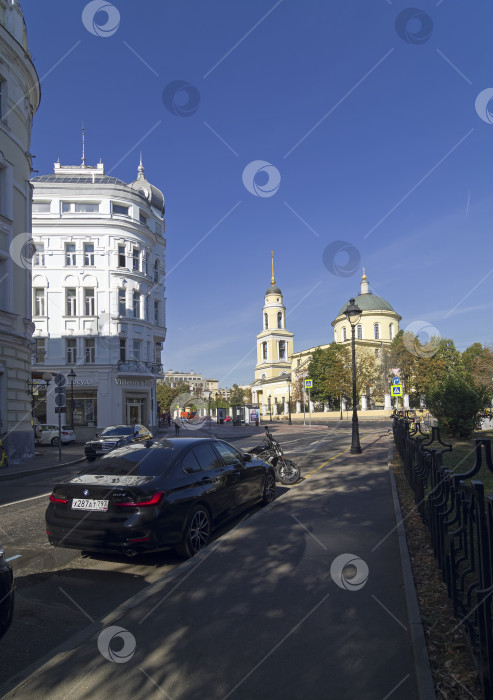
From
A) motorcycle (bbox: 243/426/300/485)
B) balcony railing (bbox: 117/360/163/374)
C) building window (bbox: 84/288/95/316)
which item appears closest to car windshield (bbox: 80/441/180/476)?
motorcycle (bbox: 243/426/300/485)

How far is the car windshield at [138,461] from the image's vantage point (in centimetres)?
614

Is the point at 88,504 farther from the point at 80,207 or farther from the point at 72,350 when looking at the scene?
the point at 80,207

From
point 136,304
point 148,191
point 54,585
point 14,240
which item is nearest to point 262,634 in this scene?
point 54,585

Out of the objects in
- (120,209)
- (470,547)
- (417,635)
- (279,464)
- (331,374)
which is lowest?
(417,635)

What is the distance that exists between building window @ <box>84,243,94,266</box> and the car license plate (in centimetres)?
3690

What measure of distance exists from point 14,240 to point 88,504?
55.5 feet

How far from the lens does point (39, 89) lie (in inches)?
870

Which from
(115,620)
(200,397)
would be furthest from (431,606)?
(200,397)

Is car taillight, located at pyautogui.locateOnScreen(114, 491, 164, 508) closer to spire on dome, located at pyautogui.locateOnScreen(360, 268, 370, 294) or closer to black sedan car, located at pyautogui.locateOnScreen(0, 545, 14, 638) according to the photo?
black sedan car, located at pyautogui.locateOnScreen(0, 545, 14, 638)

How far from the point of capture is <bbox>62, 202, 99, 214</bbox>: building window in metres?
39.9

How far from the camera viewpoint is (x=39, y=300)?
39781 millimetres

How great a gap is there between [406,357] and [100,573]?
5778cm

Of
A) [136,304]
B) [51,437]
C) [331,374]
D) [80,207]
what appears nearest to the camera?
[51,437]

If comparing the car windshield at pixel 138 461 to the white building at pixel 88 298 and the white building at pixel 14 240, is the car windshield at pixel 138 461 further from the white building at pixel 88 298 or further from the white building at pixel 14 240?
the white building at pixel 88 298
